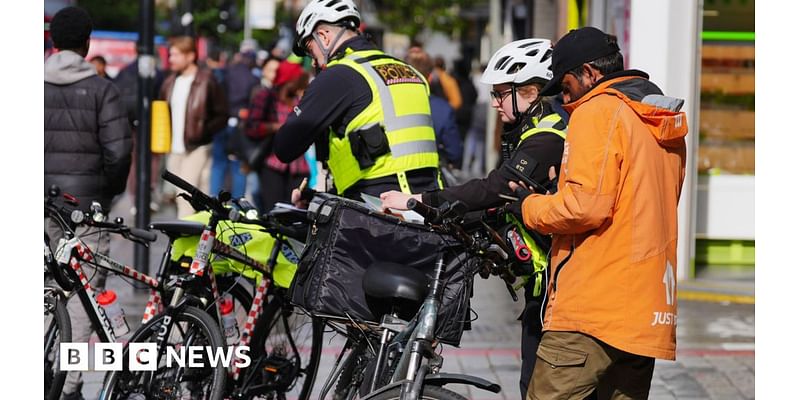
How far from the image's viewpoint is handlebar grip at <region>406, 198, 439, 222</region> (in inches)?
176

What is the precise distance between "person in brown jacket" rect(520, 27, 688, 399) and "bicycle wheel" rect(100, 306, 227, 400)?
1785mm

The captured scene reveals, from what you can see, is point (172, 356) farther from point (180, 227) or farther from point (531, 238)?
point (531, 238)

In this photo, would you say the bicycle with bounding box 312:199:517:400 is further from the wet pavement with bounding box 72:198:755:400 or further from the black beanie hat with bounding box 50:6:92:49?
the black beanie hat with bounding box 50:6:92:49

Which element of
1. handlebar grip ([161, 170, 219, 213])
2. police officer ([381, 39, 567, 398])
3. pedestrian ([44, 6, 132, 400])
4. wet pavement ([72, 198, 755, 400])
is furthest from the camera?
wet pavement ([72, 198, 755, 400])

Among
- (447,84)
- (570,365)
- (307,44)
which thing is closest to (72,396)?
(307,44)

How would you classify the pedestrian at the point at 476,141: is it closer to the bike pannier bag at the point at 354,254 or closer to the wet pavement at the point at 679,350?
the wet pavement at the point at 679,350

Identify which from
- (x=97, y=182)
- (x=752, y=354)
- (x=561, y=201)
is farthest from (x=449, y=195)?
(x=752, y=354)

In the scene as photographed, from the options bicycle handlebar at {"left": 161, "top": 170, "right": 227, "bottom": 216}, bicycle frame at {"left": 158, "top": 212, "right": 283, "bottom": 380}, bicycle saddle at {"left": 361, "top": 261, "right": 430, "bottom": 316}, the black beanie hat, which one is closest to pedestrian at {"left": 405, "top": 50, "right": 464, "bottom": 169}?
the black beanie hat

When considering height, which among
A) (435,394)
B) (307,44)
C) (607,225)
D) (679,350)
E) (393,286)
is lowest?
(679,350)

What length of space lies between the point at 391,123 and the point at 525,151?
2.81ft

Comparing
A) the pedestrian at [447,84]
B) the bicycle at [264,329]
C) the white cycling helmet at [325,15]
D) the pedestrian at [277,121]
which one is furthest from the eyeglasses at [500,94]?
the pedestrian at [447,84]

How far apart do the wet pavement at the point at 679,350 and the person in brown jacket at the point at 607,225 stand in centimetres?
169

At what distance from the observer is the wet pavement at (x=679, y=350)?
7238mm

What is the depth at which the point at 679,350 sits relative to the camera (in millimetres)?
8383
